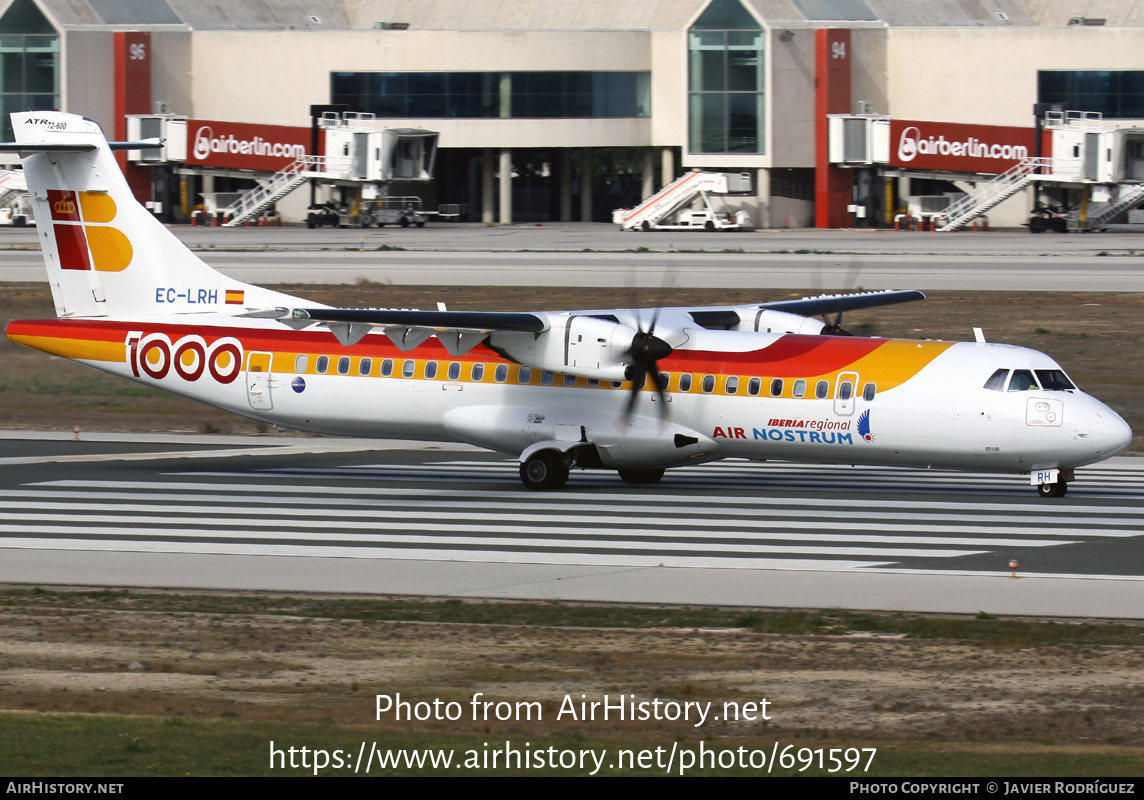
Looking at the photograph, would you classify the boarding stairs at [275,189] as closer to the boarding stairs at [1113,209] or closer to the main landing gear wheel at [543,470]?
the boarding stairs at [1113,209]

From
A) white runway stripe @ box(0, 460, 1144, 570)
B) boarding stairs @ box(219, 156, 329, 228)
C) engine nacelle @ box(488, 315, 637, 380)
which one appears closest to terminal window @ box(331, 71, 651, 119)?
boarding stairs @ box(219, 156, 329, 228)

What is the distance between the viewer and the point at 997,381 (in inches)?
922

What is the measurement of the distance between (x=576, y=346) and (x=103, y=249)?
9.77 meters

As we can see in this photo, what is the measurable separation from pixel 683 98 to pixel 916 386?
7141cm

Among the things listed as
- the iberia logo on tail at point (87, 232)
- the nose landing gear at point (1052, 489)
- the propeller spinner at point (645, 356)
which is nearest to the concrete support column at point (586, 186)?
the iberia logo on tail at point (87, 232)

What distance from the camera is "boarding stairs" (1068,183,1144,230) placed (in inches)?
3127

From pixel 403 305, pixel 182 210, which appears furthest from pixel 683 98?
pixel 403 305

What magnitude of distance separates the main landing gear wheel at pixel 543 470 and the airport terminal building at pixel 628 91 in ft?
203

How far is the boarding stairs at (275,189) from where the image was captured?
296 feet

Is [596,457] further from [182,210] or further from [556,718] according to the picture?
[182,210]

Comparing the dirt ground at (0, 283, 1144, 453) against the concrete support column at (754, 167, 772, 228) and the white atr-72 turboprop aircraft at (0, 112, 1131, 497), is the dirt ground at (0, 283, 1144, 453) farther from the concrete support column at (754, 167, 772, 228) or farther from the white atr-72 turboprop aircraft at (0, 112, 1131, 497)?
the concrete support column at (754, 167, 772, 228)

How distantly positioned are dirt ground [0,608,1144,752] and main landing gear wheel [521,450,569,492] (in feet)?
32.7

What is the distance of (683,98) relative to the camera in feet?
304

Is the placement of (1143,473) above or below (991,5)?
below
